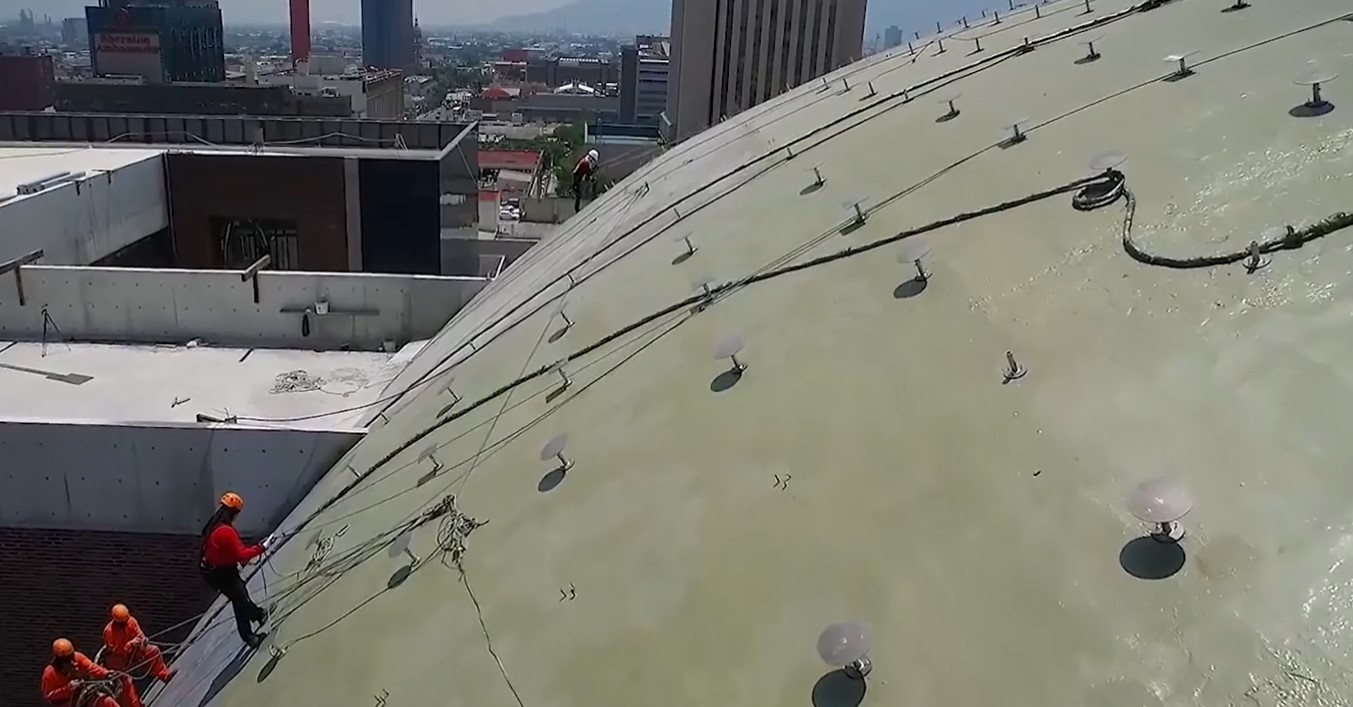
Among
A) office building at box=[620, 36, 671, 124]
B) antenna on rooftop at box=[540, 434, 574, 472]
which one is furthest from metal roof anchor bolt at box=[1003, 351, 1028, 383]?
office building at box=[620, 36, 671, 124]

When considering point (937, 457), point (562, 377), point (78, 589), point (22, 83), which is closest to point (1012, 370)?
point (937, 457)

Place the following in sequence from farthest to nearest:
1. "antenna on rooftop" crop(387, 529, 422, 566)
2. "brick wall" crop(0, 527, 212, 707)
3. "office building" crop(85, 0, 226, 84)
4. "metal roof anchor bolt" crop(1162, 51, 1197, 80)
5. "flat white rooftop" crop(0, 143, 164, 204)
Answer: "office building" crop(85, 0, 226, 84), "flat white rooftop" crop(0, 143, 164, 204), "brick wall" crop(0, 527, 212, 707), "metal roof anchor bolt" crop(1162, 51, 1197, 80), "antenna on rooftop" crop(387, 529, 422, 566)

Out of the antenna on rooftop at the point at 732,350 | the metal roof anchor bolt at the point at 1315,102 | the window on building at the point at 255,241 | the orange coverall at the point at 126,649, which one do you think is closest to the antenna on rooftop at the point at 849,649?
the antenna on rooftop at the point at 732,350

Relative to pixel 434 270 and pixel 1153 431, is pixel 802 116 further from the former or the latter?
pixel 434 270

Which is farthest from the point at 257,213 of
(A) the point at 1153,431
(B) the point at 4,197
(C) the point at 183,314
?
(A) the point at 1153,431

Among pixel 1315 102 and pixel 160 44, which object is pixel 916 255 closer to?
pixel 1315 102

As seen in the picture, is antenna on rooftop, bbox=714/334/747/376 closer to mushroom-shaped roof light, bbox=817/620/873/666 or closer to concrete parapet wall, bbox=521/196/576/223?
mushroom-shaped roof light, bbox=817/620/873/666
